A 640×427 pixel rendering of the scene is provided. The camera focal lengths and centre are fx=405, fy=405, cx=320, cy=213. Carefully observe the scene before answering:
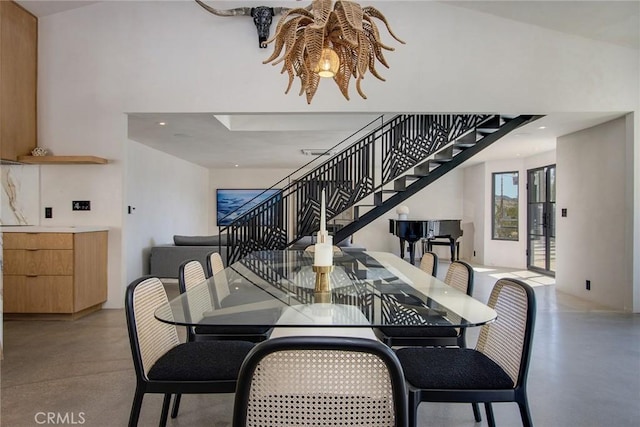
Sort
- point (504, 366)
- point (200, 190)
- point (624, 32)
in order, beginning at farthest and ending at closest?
point (200, 190) → point (624, 32) → point (504, 366)

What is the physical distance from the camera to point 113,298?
4.58 metres

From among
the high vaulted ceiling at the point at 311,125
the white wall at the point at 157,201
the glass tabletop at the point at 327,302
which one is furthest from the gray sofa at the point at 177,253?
the glass tabletop at the point at 327,302

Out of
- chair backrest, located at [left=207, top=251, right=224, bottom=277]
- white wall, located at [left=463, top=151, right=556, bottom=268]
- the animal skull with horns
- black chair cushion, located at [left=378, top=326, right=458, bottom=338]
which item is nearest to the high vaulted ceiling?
→ white wall, located at [left=463, top=151, right=556, bottom=268]

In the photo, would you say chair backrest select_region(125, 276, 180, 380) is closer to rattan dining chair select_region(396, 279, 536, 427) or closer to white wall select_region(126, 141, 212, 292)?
rattan dining chair select_region(396, 279, 536, 427)

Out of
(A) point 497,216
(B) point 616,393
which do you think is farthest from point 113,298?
(A) point 497,216

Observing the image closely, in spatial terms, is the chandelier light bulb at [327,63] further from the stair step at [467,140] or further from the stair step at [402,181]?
the stair step at [467,140]

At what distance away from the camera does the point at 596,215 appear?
514 centimetres

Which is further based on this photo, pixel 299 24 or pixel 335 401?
pixel 299 24

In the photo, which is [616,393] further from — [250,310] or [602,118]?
[602,118]

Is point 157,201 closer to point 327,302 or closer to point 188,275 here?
point 188,275

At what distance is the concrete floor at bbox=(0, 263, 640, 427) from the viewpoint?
7.09 feet

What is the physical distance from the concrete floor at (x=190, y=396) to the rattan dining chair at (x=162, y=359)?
590 millimetres

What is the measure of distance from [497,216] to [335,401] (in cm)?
865

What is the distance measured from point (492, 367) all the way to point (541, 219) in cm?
702
